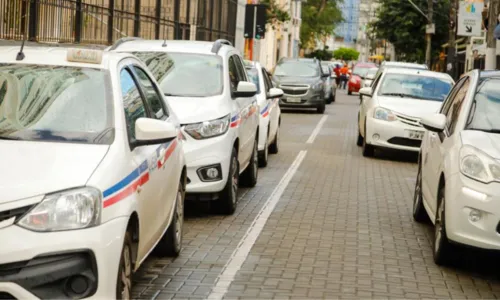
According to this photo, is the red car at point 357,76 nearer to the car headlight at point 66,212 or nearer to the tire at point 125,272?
the tire at point 125,272

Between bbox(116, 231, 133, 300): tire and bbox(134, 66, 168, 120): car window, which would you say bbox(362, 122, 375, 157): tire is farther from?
bbox(116, 231, 133, 300): tire

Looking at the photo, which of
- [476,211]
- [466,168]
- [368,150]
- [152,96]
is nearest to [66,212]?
[152,96]

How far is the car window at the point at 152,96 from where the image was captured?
26.7ft

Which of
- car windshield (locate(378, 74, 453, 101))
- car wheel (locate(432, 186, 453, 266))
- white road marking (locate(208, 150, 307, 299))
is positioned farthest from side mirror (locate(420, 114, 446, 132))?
car windshield (locate(378, 74, 453, 101))

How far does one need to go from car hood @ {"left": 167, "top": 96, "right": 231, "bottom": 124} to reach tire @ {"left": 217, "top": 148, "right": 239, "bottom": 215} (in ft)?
1.52

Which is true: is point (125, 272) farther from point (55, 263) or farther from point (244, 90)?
point (244, 90)

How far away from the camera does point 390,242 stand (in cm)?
1042

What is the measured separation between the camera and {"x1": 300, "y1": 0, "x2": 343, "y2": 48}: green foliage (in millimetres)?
96188

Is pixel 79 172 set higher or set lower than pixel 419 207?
higher

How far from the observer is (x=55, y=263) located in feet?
18.7

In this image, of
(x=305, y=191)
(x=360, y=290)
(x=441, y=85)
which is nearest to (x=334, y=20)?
(x=441, y=85)

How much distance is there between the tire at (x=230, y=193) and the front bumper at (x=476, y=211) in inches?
128

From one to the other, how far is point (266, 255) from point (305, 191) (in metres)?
4.86

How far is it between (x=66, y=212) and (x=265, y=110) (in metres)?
11.4
